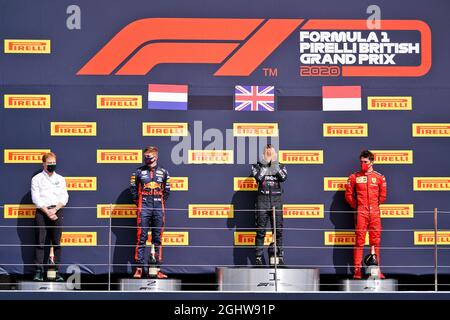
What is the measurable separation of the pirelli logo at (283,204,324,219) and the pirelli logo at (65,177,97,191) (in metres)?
1.83

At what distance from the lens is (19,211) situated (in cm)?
856

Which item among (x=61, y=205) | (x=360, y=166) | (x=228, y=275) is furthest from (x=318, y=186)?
(x=61, y=205)

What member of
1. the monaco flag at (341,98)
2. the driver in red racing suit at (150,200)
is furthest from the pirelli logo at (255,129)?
the driver in red racing suit at (150,200)

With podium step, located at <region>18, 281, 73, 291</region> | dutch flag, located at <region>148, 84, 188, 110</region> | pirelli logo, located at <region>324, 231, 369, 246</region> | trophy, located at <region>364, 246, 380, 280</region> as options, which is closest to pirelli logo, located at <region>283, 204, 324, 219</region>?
pirelli logo, located at <region>324, 231, 369, 246</region>

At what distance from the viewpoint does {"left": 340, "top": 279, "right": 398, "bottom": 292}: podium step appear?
7609 millimetres

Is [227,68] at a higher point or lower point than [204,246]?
higher

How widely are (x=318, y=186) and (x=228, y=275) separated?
5.29ft

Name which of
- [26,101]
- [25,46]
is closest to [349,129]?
[26,101]

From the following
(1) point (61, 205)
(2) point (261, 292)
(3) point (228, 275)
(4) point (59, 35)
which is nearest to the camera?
(2) point (261, 292)

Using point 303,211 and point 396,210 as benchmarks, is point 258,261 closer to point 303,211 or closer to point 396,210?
point 303,211

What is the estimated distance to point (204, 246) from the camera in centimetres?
862

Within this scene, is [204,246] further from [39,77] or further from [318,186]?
[39,77]

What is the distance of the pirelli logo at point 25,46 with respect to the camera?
8641 mm

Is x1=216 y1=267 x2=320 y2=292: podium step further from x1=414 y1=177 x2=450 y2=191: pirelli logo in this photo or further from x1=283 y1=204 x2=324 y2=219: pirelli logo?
x1=414 y1=177 x2=450 y2=191: pirelli logo
